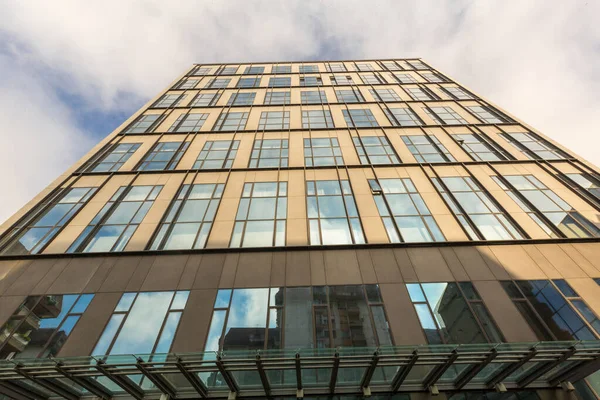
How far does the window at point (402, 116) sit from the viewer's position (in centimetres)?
2558

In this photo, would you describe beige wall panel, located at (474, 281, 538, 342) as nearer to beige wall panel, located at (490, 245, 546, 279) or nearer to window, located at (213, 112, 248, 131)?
beige wall panel, located at (490, 245, 546, 279)

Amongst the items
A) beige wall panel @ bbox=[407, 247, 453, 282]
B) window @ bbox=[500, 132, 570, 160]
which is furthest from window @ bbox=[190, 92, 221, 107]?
window @ bbox=[500, 132, 570, 160]

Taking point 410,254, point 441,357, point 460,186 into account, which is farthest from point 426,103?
point 441,357

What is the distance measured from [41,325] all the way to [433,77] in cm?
4431

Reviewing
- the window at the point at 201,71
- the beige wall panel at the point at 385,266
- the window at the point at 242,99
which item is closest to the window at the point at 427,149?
the beige wall panel at the point at 385,266

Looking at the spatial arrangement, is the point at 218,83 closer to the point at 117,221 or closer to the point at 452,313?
the point at 117,221

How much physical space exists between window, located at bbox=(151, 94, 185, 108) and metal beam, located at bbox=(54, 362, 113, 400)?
27.3 meters

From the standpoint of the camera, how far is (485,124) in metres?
24.8

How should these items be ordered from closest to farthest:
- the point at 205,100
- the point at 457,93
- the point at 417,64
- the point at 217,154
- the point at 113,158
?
the point at 113,158
the point at 217,154
the point at 205,100
the point at 457,93
the point at 417,64

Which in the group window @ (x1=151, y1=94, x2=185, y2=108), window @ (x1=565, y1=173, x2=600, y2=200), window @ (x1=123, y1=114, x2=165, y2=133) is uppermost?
window @ (x1=151, y1=94, x2=185, y2=108)

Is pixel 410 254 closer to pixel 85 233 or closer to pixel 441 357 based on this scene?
pixel 441 357

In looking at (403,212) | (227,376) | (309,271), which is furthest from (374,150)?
(227,376)

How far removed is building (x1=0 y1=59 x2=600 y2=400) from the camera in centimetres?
905

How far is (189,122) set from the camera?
86.4 feet
